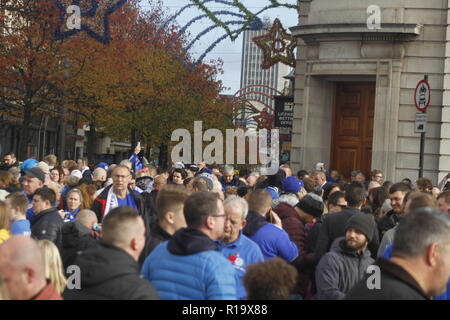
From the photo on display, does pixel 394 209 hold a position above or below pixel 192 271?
above

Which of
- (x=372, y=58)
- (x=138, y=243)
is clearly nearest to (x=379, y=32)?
(x=372, y=58)

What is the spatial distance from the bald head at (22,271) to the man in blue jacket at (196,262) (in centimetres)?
135

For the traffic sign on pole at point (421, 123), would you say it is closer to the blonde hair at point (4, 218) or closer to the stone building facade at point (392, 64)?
the stone building facade at point (392, 64)

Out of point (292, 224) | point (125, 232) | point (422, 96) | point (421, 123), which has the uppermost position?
point (422, 96)

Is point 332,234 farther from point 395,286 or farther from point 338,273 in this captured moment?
point 395,286

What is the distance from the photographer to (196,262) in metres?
6.47

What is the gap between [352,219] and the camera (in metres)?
8.54

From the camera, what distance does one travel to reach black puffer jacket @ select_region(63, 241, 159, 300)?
19.2 ft

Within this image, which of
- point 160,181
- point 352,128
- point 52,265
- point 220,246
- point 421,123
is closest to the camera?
point 52,265

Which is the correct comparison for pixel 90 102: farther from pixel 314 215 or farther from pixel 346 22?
pixel 314 215

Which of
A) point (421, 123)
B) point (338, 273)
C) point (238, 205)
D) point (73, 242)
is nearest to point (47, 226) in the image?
point (73, 242)

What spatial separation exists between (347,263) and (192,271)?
2281 mm

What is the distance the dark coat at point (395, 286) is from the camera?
4969mm

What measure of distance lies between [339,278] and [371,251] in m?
1.45
